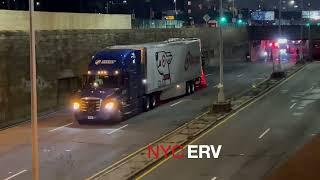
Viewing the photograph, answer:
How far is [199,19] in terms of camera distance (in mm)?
193125

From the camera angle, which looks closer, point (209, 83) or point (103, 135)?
point (103, 135)

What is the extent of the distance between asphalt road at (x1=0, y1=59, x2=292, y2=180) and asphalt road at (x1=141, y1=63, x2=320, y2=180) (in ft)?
9.71

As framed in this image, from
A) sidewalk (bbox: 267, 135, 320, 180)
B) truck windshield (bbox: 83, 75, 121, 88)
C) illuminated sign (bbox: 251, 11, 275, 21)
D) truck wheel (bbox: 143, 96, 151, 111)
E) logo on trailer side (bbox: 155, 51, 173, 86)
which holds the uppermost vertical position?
illuminated sign (bbox: 251, 11, 275, 21)

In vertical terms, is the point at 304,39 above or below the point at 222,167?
above

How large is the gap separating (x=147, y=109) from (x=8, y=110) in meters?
9.17

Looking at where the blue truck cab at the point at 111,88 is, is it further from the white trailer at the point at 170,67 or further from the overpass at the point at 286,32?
the overpass at the point at 286,32

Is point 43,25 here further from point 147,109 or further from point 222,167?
point 222,167

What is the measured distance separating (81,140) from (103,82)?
6679 mm

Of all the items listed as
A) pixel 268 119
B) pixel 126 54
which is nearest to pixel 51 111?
pixel 126 54

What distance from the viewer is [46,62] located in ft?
131

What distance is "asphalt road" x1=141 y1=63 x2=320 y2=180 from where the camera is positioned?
71.7 feet

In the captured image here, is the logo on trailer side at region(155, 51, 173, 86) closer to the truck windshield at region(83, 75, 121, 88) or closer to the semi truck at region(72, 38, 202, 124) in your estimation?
the semi truck at region(72, 38, 202, 124)

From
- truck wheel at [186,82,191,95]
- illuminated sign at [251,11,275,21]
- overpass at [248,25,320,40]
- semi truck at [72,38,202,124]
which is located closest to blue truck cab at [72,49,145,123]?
semi truck at [72,38,202,124]

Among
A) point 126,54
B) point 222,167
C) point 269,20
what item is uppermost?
point 269,20
